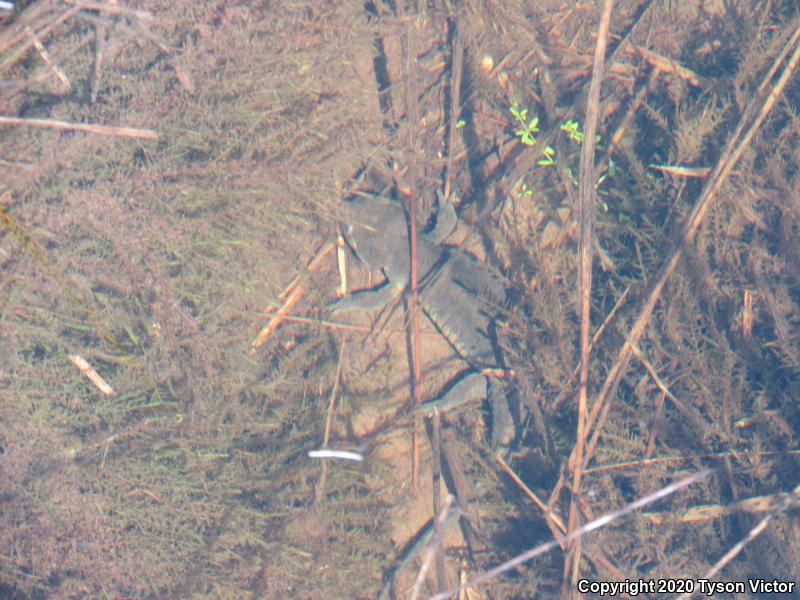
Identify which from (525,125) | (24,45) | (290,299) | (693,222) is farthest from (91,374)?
(693,222)

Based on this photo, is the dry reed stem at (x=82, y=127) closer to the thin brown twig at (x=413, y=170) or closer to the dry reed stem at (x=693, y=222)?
the thin brown twig at (x=413, y=170)

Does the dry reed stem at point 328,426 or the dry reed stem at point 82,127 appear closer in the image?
the dry reed stem at point 82,127

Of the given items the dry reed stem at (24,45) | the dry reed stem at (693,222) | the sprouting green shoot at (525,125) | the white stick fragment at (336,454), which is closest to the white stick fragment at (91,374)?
the white stick fragment at (336,454)

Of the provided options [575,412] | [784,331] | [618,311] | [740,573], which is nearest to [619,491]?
[575,412]

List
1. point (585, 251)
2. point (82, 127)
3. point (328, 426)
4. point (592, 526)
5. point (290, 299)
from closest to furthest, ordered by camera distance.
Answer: point (82, 127) → point (592, 526) → point (585, 251) → point (328, 426) → point (290, 299)

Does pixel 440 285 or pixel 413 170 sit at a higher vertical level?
pixel 413 170

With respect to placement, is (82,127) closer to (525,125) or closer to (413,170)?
(413,170)

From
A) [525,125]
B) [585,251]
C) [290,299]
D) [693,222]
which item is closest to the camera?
[585,251]
